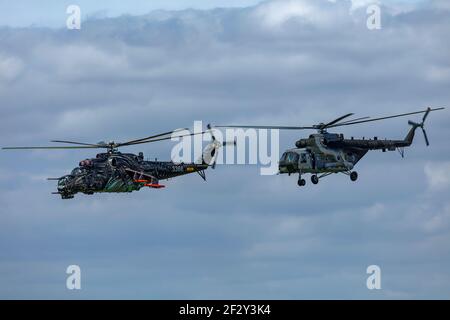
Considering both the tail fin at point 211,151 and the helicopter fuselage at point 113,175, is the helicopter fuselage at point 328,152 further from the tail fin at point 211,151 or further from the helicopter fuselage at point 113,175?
the helicopter fuselage at point 113,175

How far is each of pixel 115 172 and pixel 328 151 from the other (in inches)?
959

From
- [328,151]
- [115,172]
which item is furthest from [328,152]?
[115,172]

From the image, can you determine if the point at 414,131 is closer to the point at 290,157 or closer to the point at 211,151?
the point at 290,157

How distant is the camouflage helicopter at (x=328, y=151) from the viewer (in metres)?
162

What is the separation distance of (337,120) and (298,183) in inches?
341

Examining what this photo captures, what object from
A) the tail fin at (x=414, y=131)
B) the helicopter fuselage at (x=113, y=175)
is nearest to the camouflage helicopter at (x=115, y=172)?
the helicopter fuselage at (x=113, y=175)

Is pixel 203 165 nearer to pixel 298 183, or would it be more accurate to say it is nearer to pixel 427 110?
pixel 298 183

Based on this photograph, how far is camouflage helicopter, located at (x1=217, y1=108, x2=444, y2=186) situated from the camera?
162 m

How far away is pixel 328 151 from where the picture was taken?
16500cm

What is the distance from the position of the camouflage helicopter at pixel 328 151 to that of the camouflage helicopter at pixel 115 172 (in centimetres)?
1102
